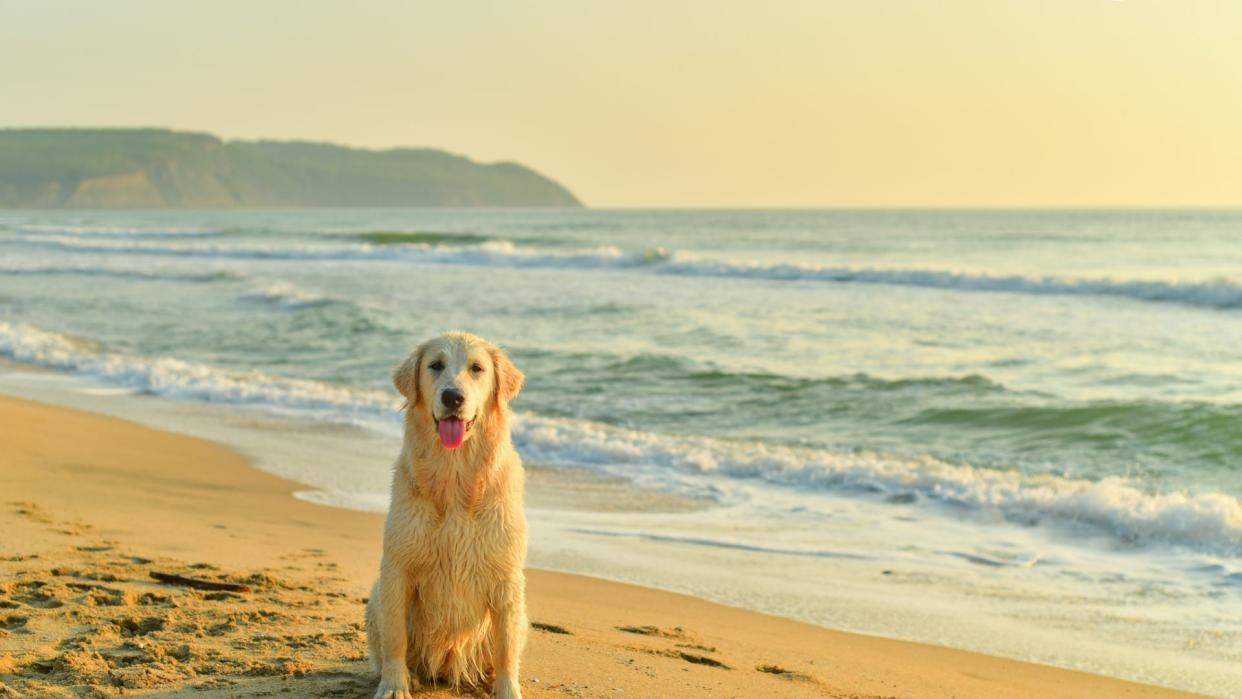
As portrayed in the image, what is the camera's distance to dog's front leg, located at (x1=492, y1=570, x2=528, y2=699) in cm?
459

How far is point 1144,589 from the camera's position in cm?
780

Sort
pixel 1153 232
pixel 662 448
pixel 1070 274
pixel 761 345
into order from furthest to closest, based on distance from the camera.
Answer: pixel 1153 232 < pixel 1070 274 < pixel 761 345 < pixel 662 448

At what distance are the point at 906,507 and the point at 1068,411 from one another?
16.0ft

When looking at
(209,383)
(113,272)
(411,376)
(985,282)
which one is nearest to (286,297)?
(113,272)

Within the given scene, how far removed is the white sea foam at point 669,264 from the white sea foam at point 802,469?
20.0m

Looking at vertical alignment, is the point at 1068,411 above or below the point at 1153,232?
below

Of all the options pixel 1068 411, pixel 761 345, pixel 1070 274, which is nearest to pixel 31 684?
pixel 1068 411

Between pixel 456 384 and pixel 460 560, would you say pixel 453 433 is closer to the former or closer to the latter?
pixel 456 384

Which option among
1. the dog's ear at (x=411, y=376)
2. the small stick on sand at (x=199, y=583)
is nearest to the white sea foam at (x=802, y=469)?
the small stick on sand at (x=199, y=583)

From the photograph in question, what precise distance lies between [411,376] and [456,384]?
0.31 metres

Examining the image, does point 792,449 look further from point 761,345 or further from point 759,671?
point 761,345

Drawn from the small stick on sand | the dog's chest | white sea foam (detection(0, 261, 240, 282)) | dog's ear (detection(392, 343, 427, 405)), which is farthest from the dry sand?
white sea foam (detection(0, 261, 240, 282))

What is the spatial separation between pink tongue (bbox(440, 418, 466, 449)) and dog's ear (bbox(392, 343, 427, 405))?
0.25 metres

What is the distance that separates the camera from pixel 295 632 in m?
5.52
